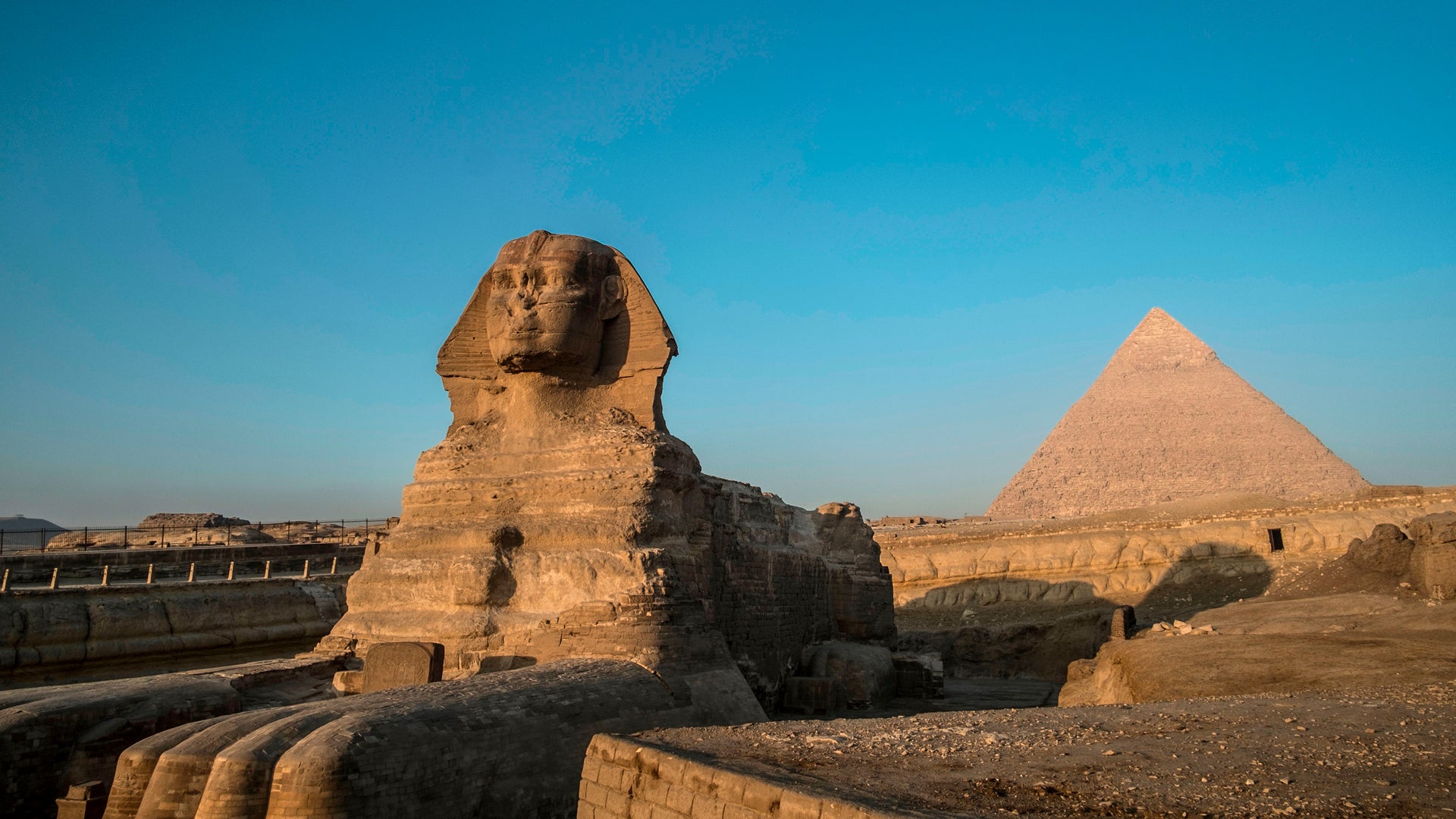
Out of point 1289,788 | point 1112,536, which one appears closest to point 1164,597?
point 1112,536

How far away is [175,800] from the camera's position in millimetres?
4672

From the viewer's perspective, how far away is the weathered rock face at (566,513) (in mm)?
7797

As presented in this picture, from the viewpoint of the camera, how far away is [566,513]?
8516 mm

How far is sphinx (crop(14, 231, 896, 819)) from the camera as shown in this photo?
479 centimetres

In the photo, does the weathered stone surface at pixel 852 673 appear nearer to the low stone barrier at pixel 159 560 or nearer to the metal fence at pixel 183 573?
the low stone barrier at pixel 159 560

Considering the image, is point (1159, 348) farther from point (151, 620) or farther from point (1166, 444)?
point (151, 620)

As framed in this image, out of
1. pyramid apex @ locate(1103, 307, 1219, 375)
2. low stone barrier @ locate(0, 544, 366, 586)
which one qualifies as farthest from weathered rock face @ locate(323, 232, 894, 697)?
pyramid apex @ locate(1103, 307, 1219, 375)

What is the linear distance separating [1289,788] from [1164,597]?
22.2 metres

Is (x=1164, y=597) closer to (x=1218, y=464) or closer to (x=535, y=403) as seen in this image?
(x=535, y=403)

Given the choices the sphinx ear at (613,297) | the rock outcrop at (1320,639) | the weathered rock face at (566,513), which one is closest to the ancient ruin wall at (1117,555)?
the rock outcrop at (1320,639)

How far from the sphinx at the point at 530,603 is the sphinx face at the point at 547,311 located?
2 cm

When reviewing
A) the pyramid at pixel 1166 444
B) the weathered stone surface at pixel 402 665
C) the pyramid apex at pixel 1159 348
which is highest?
the pyramid apex at pixel 1159 348

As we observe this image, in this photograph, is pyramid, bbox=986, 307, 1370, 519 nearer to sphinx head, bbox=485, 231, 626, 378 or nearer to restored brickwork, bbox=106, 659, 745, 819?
sphinx head, bbox=485, 231, 626, 378

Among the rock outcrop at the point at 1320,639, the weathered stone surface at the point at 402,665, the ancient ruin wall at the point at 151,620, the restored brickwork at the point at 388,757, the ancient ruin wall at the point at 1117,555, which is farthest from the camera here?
the ancient ruin wall at the point at 1117,555
